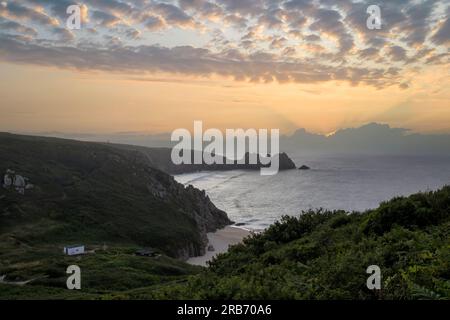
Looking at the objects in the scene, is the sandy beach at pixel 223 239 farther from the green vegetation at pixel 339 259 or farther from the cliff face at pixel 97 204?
the green vegetation at pixel 339 259

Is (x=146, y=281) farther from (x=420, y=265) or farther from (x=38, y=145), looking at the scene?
(x=38, y=145)

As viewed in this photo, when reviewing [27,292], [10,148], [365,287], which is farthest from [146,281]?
[10,148]

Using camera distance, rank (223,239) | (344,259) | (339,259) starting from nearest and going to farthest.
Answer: (344,259) → (339,259) → (223,239)

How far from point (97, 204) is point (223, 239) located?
33039mm

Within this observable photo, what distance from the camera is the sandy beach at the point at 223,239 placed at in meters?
91.0

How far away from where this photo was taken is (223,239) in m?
103

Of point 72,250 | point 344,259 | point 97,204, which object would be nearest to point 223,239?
point 97,204

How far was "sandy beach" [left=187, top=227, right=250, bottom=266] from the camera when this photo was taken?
9100cm

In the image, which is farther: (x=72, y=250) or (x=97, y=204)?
(x=97, y=204)

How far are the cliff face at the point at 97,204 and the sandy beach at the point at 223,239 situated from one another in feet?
9.79

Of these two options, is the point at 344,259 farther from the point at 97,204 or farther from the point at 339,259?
the point at 97,204

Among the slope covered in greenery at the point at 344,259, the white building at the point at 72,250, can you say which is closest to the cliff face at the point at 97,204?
the white building at the point at 72,250

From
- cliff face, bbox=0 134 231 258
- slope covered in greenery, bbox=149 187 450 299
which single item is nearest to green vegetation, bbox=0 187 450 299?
slope covered in greenery, bbox=149 187 450 299

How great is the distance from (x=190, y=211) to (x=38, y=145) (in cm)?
6057
